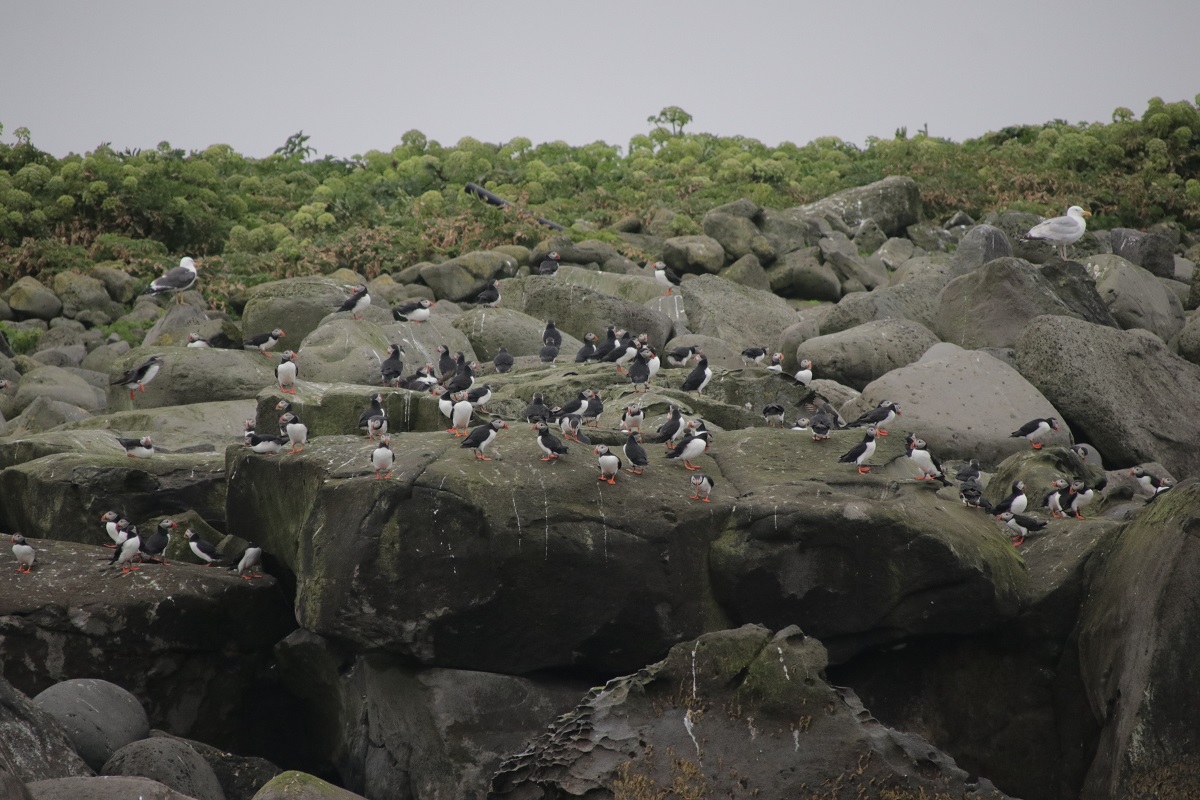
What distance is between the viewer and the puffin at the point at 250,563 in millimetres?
15734

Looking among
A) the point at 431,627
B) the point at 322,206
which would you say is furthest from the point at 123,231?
the point at 431,627

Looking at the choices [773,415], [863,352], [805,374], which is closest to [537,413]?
[773,415]

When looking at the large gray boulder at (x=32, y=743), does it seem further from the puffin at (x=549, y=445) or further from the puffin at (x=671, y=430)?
the puffin at (x=671, y=430)

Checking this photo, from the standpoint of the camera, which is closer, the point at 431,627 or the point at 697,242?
the point at 431,627

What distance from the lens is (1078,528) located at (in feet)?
51.0

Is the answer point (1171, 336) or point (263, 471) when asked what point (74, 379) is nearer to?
point (263, 471)

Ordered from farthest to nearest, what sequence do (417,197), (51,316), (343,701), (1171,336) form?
1. (417,197)
2. (51,316)
3. (1171,336)
4. (343,701)

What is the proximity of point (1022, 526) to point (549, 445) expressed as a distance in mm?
6298

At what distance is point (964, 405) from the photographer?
21.6 meters

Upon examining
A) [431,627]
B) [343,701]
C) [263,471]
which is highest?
[263,471]

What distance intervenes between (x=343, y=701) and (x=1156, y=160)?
123 feet

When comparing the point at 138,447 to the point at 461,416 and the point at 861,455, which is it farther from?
the point at 861,455

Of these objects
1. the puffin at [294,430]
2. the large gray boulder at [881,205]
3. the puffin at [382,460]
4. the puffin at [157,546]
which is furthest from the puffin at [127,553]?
the large gray boulder at [881,205]

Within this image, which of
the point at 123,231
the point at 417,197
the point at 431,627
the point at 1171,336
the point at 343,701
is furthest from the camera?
the point at 417,197
